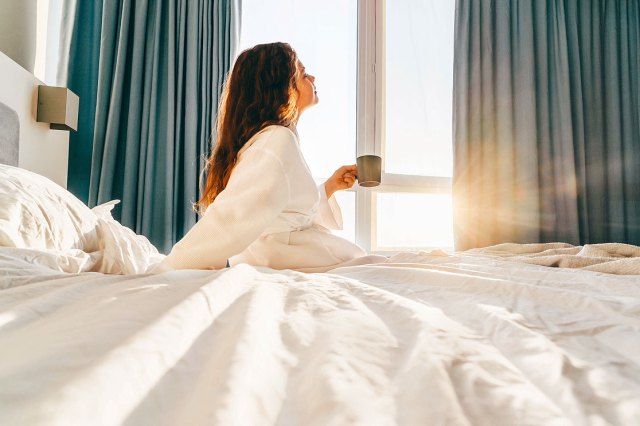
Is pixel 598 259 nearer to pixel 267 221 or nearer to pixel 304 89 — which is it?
pixel 267 221

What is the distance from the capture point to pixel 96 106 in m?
2.07

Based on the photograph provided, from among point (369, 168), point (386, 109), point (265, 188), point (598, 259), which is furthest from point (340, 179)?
point (386, 109)

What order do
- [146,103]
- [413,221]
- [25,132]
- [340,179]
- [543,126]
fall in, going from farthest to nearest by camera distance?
[413,221] → [543,126] → [146,103] → [340,179] → [25,132]

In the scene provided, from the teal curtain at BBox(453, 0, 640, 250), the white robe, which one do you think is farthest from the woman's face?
the teal curtain at BBox(453, 0, 640, 250)

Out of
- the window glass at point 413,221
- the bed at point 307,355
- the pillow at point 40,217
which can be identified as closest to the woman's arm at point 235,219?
the pillow at point 40,217

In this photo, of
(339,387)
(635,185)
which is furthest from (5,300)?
(635,185)

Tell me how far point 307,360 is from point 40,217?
0.79m

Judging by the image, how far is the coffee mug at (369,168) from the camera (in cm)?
134

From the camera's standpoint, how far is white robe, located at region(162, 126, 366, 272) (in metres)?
0.93

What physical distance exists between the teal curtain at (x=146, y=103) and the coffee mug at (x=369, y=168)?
1.14 m

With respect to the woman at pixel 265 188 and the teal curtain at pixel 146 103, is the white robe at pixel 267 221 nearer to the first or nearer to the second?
the woman at pixel 265 188

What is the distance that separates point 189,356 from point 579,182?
9.99 ft

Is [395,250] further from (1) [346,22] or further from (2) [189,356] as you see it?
(2) [189,356]

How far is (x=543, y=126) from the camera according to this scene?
2646mm
